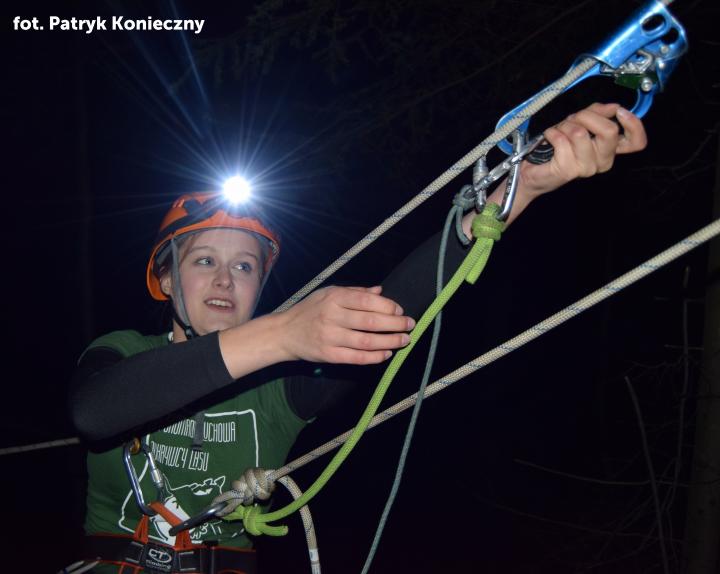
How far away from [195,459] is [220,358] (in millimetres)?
997

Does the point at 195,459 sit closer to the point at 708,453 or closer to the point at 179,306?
the point at 179,306

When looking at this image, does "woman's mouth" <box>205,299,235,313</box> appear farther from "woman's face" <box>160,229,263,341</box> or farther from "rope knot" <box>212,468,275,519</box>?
"rope knot" <box>212,468,275,519</box>

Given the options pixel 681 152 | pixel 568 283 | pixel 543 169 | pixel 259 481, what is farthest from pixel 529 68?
pixel 568 283

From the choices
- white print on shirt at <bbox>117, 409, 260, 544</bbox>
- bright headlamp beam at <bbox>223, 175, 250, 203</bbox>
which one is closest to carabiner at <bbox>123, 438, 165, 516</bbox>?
white print on shirt at <bbox>117, 409, 260, 544</bbox>

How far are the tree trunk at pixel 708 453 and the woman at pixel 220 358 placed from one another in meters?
1.99

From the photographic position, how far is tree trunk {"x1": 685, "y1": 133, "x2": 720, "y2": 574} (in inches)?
127

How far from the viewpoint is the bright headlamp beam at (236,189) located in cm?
310

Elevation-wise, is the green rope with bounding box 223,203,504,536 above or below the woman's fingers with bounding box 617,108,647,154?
below

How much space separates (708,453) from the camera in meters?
3.25

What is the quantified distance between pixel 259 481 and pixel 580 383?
54.4 feet

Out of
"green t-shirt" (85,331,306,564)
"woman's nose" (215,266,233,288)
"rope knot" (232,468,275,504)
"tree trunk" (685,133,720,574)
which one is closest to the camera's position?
"rope knot" (232,468,275,504)

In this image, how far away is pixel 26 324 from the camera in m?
14.0

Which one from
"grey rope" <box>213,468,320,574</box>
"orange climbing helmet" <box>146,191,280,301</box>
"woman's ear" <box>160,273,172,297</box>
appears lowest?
"grey rope" <box>213,468,320,574</box>

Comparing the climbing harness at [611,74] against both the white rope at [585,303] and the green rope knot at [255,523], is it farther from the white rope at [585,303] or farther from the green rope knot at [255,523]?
the green rope knot at [255,523]
